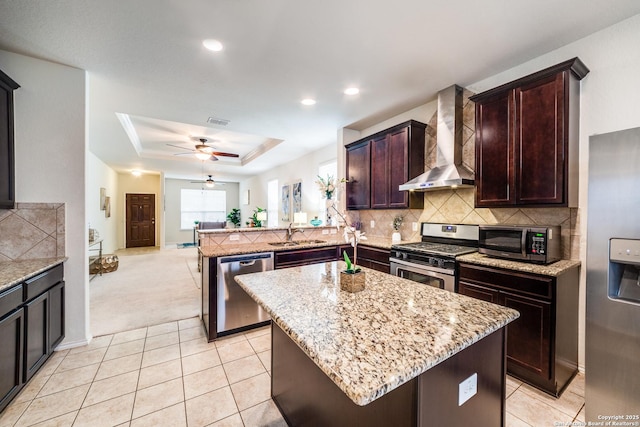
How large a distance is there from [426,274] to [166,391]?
2419mm

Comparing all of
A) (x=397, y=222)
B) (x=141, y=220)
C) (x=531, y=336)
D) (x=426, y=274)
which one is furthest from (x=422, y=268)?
(x=141, y=220)

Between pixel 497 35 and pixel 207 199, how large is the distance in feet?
37.5

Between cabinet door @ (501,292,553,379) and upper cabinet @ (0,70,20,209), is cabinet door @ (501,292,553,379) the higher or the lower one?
the lower one

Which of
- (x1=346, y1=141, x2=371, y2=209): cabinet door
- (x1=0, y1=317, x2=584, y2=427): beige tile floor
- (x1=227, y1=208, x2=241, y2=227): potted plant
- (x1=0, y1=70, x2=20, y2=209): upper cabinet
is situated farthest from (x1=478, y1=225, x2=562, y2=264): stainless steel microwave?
(x1=227, y1=208, x2=241, y2=227): potted plant

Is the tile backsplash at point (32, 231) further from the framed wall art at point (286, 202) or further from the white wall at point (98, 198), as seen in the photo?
the framed wall art at point (286, 202)

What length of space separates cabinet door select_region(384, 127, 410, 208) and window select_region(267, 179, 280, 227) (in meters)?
4.91

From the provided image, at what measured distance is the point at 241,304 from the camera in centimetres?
288

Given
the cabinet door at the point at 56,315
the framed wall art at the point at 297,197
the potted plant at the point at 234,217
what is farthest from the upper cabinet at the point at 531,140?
the potted plant at the point at 234,217

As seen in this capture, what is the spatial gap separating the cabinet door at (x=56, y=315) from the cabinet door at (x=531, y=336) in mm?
3730

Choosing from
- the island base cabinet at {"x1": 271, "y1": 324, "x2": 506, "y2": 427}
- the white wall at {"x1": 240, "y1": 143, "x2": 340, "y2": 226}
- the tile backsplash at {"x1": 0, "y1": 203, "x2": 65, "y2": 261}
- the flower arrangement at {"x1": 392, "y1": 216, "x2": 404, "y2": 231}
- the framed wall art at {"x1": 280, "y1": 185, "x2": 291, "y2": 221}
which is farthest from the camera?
the framed wall art at {"x1": 280, "y1": 185, "x2": 291, "y2": 221}

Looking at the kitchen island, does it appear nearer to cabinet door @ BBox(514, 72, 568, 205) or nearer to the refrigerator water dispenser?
the refrigerator water dispenser

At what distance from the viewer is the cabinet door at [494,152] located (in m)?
2.36

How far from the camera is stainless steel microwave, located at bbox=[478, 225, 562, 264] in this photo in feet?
6.60

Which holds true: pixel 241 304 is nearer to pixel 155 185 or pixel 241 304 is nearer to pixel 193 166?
pixel 193 166
